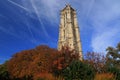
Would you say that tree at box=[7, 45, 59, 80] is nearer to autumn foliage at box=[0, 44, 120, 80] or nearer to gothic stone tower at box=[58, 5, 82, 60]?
autumn foliage at box=[0, 44, 120, 80]

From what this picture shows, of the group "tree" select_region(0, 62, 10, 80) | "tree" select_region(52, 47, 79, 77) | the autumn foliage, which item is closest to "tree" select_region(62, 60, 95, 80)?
the autumn foliage

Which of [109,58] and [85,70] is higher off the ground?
[109,58]

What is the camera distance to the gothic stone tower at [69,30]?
67.4 m

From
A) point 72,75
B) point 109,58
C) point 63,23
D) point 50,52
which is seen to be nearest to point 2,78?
point 50,52

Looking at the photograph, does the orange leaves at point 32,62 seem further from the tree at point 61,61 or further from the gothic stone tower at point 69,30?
the gothic stone tower at point 69,30

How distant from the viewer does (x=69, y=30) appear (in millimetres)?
68625

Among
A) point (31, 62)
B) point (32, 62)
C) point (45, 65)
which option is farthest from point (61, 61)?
point (31, 62)

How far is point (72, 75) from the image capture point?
28.8 m

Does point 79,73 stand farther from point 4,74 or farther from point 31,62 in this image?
point 4,74

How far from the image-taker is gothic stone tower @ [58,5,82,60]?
221ft

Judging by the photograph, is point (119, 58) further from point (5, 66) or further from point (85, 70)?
point (5, 66)

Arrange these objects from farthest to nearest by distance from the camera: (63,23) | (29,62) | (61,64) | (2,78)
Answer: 1. (63,23)
2. (2,78)
3. (29,62)
4. (61,64)

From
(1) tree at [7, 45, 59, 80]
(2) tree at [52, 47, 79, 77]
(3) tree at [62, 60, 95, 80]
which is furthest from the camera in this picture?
(1) tree at [7, 45, 59, 80]

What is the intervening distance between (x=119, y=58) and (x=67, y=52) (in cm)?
1406
